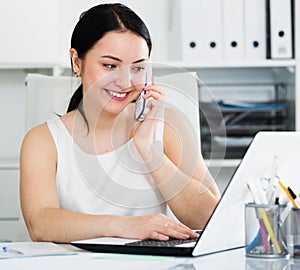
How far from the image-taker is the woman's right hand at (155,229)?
122 centimetres

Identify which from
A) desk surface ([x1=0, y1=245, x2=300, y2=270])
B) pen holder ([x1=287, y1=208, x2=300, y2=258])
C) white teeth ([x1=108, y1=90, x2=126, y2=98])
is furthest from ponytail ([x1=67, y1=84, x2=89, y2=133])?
pen holder ([x1=287, y1=208, x2=300, y2=258])

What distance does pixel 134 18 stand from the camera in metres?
1.64

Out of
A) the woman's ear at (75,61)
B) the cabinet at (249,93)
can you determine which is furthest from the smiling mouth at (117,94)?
the cabinet at (249,93)

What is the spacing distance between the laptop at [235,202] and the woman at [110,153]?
22 cm

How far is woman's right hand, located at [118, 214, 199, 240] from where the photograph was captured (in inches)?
48.1

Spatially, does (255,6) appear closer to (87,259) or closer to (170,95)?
(170,95)

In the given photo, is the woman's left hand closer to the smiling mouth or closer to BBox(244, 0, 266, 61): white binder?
the smiling mouth

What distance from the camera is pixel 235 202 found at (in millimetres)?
1137

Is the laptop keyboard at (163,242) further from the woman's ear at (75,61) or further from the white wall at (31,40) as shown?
the white wall at (31,40)

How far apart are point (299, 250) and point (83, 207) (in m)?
0.68

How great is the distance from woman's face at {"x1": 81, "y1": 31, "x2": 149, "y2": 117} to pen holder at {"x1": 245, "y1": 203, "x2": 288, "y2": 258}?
42 centimetres

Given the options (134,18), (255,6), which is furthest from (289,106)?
(134,18)

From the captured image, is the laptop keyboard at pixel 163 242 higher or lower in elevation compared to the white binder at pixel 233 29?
lower

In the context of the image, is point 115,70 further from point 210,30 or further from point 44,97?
point 210,30
